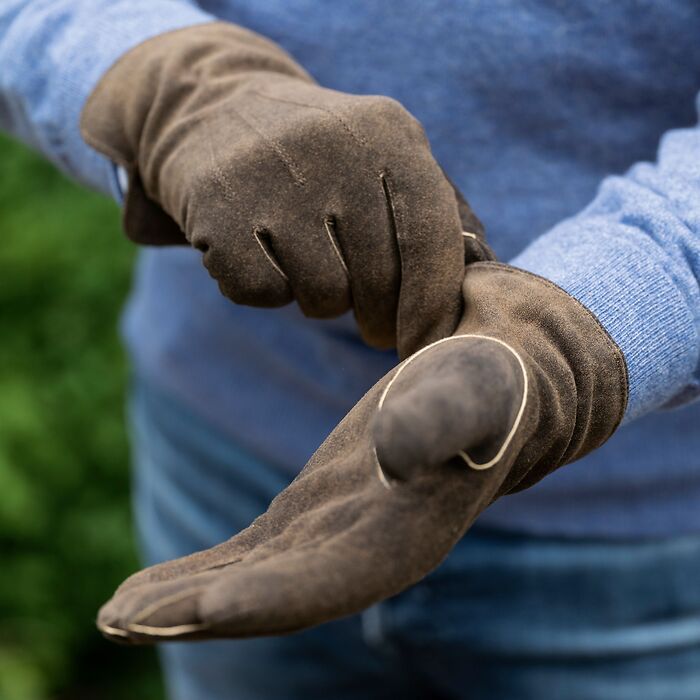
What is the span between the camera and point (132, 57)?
3.09ft

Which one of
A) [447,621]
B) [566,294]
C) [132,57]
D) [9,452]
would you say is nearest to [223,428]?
[447,621]

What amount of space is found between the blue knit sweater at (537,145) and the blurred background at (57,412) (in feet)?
3.44

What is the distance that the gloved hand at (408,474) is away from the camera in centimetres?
59

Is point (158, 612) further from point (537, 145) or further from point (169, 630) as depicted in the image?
point (537, 145)

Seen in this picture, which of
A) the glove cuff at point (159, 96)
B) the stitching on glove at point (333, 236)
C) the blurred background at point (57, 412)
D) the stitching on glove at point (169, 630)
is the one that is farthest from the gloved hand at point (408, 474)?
the blurred background at point (57, 412)

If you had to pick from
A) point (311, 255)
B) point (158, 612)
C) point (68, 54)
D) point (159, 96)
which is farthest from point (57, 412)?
point (158, 612)

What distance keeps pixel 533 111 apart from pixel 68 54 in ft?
1.53

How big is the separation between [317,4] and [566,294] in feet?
1.50

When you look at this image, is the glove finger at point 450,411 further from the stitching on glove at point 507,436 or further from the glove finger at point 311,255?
the glove finger at point 311,255

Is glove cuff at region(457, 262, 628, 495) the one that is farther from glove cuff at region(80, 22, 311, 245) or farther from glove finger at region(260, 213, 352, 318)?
glove cuff at region(80, 22, 311, 245)

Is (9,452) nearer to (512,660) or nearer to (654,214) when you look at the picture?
(512,660)

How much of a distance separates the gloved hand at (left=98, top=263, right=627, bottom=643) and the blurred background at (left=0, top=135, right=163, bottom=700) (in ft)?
5.13

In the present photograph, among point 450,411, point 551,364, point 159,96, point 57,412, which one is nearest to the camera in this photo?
point 450,411

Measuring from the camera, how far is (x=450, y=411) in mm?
594
